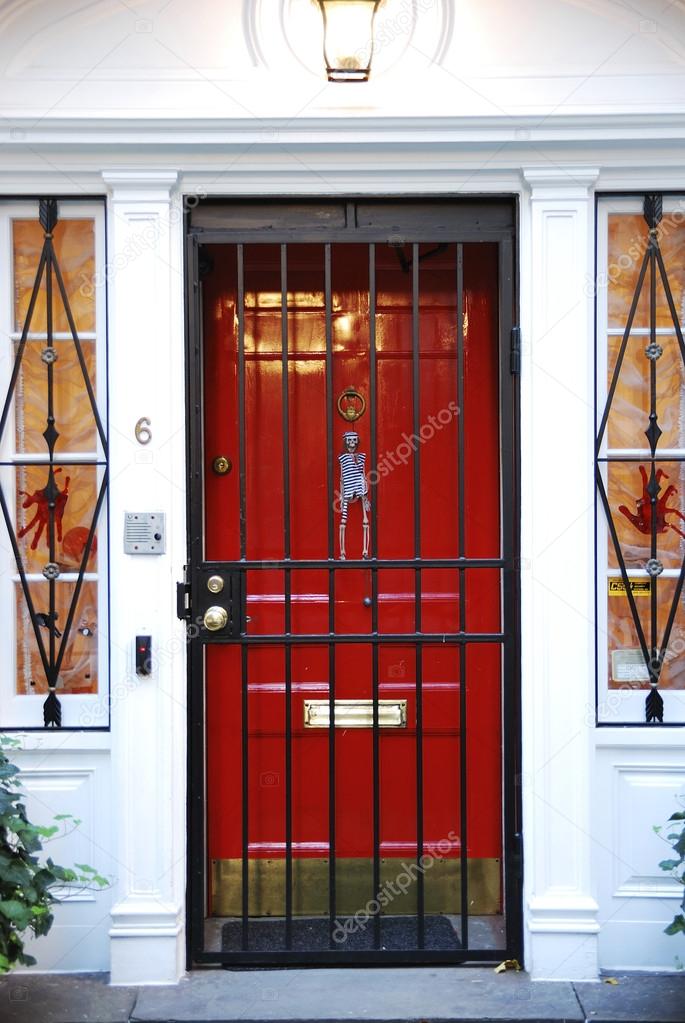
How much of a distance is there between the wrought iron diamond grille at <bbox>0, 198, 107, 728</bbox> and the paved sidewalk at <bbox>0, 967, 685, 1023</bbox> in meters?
0.92

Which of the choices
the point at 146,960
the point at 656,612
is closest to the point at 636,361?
the point at 656,612

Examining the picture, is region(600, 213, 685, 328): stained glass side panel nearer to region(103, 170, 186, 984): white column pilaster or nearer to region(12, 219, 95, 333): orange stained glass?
region(103, 170, 186, 984): white column pilaster

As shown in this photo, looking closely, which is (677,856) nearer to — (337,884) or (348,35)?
(337,884)

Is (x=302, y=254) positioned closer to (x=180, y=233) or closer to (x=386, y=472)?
(x=180, y=233)

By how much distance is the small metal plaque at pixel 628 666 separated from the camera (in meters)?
4.24

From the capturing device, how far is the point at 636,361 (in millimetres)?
4227

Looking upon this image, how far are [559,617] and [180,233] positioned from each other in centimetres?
187

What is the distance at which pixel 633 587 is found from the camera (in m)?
4.23

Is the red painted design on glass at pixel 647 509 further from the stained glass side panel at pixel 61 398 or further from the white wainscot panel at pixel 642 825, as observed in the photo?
the stained glass side panel at pixel 61 398

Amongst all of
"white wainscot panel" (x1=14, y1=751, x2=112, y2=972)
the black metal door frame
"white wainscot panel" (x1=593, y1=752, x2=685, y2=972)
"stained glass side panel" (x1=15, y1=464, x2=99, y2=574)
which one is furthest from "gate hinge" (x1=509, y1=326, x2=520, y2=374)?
"white wainscot panel" (x1=14, y1=751, x2=112, y2=972)

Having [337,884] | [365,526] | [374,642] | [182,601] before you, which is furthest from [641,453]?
[337,884]

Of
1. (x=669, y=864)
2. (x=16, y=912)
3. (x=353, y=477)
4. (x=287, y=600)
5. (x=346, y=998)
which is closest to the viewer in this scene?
(x=16, y=912)

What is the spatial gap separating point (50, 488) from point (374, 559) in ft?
3.86


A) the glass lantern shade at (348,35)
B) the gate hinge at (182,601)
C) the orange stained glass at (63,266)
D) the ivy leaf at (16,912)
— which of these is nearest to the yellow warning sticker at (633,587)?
the gate hinge at (182,601)
